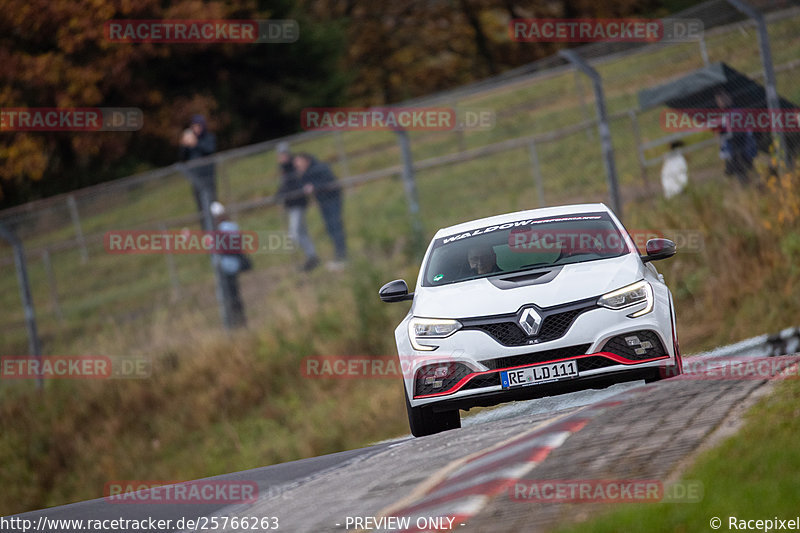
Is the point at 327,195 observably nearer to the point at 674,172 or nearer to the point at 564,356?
the point at 674,172

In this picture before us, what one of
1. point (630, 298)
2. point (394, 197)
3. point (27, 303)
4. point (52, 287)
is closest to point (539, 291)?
A: point (630, 298)

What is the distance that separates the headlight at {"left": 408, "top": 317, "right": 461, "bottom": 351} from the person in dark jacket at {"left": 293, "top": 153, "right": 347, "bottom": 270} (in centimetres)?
927

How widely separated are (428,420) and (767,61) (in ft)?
27.0

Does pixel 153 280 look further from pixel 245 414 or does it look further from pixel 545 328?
pixel 545 328

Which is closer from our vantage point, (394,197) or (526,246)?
(526,246)

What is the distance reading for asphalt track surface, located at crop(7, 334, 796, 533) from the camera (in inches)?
222

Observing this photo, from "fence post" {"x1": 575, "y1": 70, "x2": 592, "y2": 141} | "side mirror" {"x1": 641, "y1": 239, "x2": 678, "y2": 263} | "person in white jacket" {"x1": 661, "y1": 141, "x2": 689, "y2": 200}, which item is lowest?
"side mirror" {"x1": 641, "y1": 239, "x2": 678, "y2": 263}

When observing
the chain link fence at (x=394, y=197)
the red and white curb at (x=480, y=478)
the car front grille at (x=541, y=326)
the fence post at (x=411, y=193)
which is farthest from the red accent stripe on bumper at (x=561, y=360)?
the chain link fence at (x=394, y=197)

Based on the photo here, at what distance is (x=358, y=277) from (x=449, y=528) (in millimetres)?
10742

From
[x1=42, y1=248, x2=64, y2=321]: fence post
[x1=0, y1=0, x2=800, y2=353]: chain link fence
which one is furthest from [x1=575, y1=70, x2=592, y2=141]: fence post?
[x1=42, y1=248, x2=64, y2=321]: fence post

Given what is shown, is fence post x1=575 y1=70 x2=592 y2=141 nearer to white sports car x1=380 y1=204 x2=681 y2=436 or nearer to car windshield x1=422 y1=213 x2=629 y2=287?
car windshield x1=422 y1=213 x2=629 y2=287

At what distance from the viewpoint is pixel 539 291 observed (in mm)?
8023

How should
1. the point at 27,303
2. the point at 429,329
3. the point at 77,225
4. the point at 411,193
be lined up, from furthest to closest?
the point at 77,225 < the point at 27,303 < the point at 411,193 < the point at 429,329

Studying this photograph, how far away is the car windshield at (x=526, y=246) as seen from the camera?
894 centimetres
